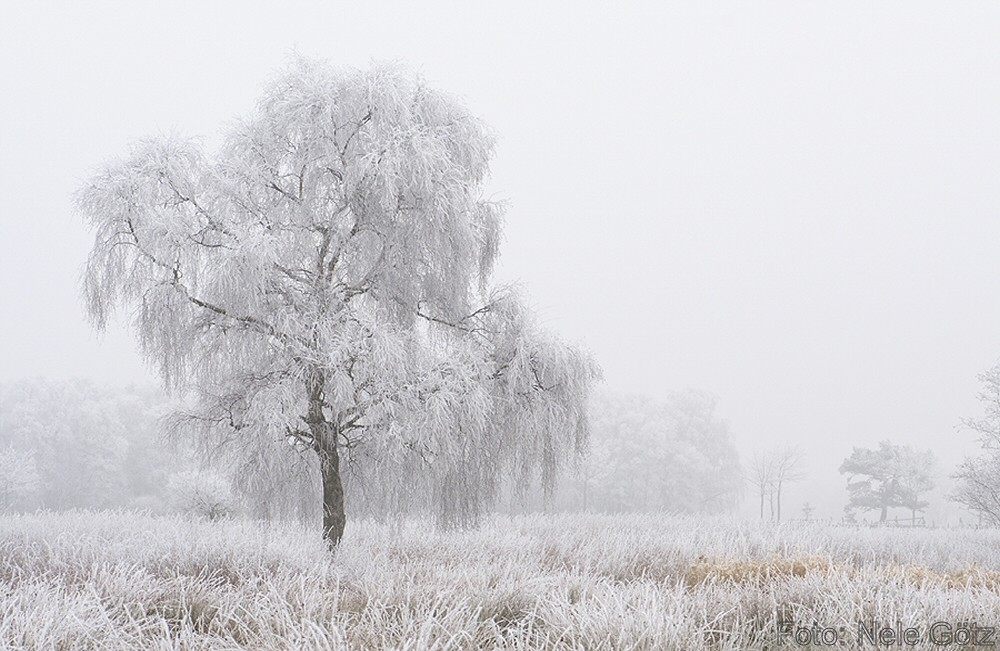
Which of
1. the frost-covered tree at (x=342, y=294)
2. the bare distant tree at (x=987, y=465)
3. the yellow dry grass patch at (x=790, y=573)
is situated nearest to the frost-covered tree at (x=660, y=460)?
the bare distant tree at (x=987, y=465)

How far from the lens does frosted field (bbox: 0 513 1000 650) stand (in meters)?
4.18

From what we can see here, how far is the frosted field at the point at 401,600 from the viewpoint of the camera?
418 cm

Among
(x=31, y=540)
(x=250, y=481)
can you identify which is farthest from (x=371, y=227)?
(x=31, y=540)

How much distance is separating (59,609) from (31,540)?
497 centimetres

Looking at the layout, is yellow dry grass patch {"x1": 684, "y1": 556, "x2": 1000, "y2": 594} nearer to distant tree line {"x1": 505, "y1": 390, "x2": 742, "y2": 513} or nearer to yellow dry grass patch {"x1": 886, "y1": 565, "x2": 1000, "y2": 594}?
yellow dry grass patch {"x1": 886, "y1": 565, "x2": 1000, "y2": 594}

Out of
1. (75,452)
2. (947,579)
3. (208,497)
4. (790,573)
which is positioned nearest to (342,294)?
(790,573)

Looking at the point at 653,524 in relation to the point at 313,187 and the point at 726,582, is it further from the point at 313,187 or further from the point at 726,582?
the point at 313,187

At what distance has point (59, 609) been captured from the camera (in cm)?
461

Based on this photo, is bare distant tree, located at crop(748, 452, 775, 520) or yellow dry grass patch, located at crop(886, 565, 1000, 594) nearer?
yellow dry grass patch, located at crop(886, 565, 1000, 594)

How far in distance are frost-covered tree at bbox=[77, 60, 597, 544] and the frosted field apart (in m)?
1.34

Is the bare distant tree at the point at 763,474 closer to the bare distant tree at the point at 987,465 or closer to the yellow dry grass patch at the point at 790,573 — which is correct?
the bare distant tree at the point at 987,465

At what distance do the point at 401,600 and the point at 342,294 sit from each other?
17.2 feet

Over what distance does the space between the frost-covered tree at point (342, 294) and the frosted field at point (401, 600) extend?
1.34 meters

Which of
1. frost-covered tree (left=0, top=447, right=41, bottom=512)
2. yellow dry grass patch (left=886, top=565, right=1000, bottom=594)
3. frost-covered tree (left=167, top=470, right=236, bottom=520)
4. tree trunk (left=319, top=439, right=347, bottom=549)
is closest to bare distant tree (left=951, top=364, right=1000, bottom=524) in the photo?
yellow dry grass patch (left=886, top=565, right=1000, bottom=594)
